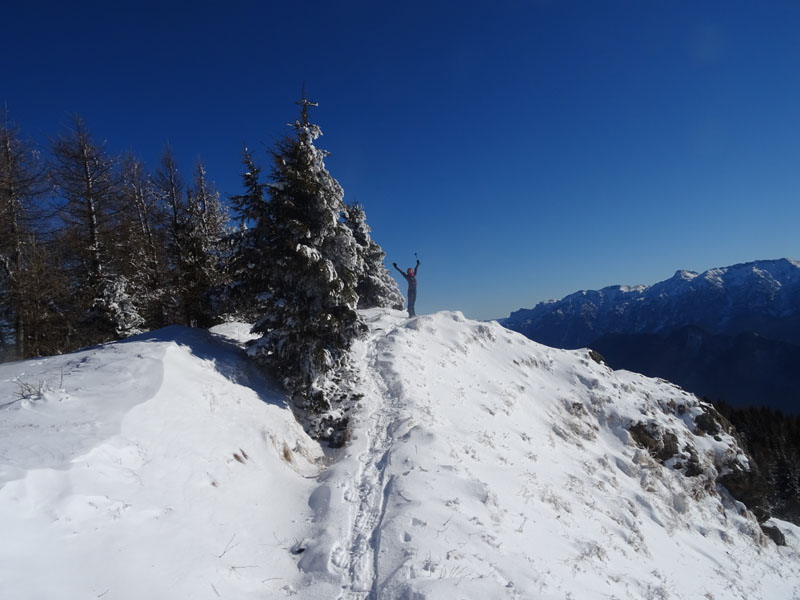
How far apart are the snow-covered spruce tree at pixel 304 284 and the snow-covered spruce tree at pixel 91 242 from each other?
28.3 feet

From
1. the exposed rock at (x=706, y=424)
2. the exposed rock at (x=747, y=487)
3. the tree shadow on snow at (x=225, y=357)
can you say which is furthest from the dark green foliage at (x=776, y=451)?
the tree shadow on snow at (x=225, y=357)

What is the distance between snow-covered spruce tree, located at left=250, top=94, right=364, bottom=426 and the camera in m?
11.2

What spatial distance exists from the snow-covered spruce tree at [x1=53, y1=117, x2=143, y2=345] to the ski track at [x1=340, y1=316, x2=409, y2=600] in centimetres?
1128

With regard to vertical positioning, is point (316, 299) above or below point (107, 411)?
above

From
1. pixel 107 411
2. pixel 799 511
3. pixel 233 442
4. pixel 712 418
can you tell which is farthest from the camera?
pixel 799 511

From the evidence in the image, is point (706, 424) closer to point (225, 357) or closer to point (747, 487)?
point (747, 487)

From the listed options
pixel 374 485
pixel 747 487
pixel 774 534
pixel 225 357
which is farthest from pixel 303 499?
pixel 774 534

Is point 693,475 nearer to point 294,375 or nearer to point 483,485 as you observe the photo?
point 483,485

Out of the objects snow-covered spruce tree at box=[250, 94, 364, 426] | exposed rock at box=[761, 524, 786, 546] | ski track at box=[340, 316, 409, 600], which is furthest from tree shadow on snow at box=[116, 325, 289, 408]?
exposed rock at box=[761, 524, 786, 546]

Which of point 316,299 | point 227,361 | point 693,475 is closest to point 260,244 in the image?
point 316,299

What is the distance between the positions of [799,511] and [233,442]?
6382 cm

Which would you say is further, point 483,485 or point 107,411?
point 483,485

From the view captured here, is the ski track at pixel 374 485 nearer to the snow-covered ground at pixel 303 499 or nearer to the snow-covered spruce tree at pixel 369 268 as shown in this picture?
the snow-covered ground at pixel 303 499

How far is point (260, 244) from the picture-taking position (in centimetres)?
1185
